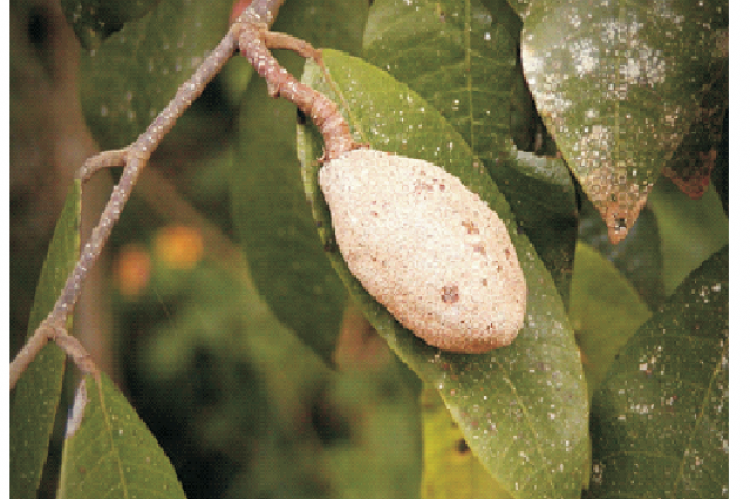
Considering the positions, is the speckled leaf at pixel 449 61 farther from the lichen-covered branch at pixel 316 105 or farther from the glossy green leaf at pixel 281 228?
the glossy green leaf at pixel 281 228

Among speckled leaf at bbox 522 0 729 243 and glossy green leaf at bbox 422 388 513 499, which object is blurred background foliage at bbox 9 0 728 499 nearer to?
glossy green leaf at bbox 422 388 513 499

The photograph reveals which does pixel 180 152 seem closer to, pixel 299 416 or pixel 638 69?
pixel 299 416

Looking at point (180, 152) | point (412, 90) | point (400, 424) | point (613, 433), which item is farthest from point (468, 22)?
point (400, 424)

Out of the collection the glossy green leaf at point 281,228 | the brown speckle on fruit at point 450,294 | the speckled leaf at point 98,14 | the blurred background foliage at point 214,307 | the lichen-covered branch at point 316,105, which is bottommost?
the blurred background foliage at point 214,307

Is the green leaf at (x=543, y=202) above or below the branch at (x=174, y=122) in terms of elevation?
below

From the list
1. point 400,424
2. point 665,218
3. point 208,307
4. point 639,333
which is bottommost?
point 400,424

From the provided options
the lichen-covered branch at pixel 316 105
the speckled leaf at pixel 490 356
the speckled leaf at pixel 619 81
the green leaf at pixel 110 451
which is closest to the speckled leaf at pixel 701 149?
the speckled leaf at pixel 619 81

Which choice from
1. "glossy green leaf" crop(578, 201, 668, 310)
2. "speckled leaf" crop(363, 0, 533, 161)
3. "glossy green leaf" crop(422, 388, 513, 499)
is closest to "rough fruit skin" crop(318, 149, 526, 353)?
"speckled leaf" crop(363, 0, 533, 161)
